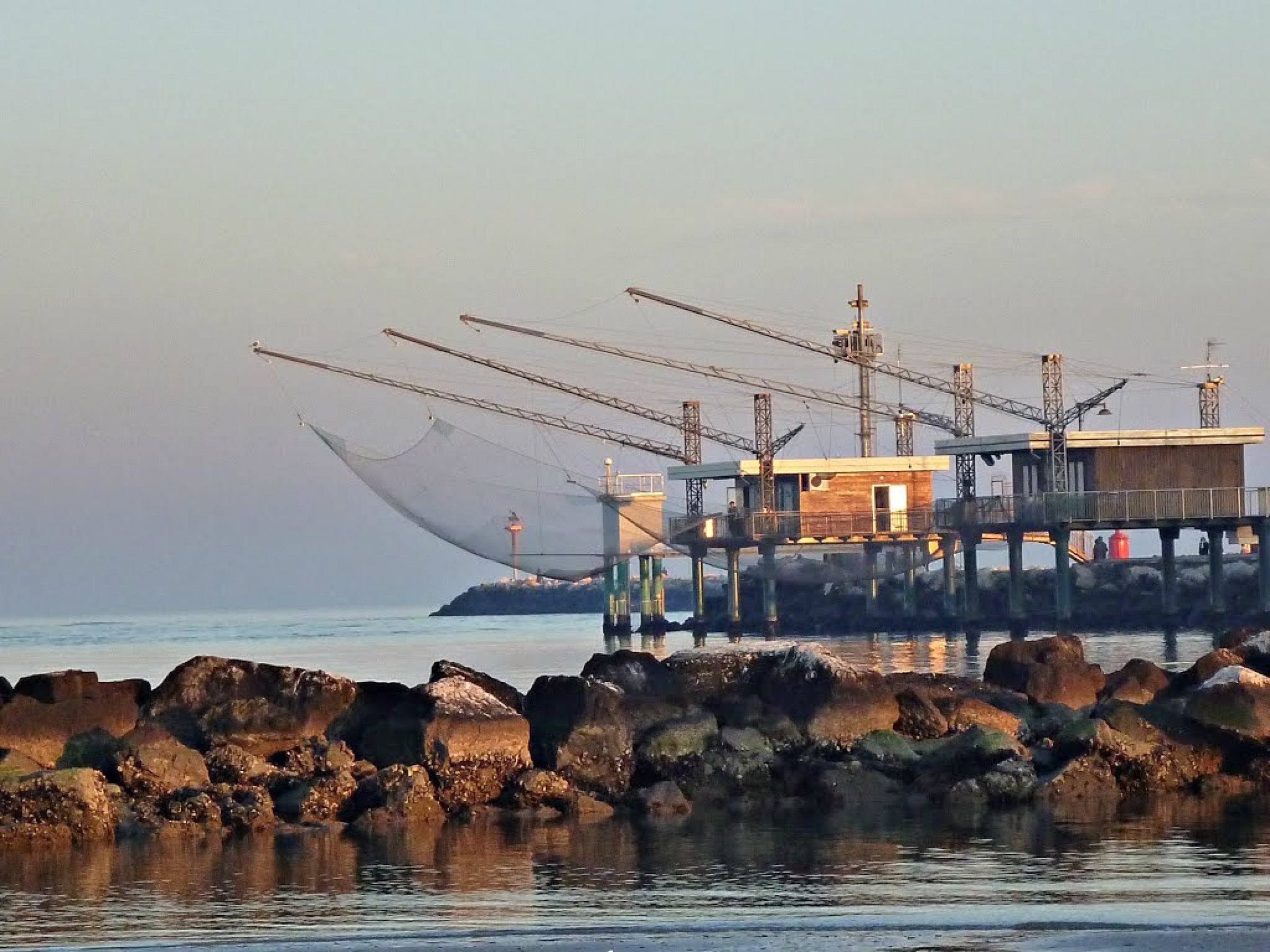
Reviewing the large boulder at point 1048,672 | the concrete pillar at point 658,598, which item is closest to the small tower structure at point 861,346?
the concrete pillar at point 658,598

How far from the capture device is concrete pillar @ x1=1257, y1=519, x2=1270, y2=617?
90.1 m

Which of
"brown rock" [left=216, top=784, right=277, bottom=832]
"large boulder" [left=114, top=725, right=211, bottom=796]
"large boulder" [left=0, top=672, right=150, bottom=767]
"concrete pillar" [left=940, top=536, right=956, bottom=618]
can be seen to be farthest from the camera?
"concrete pillar" [left=940, top=536, right=956, bottom=618]

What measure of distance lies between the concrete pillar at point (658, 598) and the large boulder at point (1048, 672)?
71047 mm

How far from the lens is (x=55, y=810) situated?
2928cm

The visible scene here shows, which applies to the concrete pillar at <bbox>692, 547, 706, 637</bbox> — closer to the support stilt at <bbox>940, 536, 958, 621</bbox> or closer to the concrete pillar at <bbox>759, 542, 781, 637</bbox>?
the concrete pillar at <bbox>759, 542, 781, 637</bbox>

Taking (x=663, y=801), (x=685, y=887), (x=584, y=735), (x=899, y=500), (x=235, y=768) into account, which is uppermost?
(x=899, y=500)

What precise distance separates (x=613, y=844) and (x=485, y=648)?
69122 mm

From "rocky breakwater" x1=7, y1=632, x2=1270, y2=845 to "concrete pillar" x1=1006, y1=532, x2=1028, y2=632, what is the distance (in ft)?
179

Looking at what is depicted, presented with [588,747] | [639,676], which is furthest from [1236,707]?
[588,747]

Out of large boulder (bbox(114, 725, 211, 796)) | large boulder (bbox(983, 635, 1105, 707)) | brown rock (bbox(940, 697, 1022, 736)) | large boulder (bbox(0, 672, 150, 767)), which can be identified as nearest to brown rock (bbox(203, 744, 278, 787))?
large boulder (bbox(114, 725, 211, 796))

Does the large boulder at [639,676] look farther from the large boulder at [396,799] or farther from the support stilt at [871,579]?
the support stilt at [871,579]

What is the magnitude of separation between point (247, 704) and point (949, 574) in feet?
240

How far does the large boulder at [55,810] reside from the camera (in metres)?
29.0

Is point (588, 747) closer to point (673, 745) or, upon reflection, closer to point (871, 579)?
point (673, 745)
